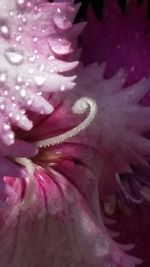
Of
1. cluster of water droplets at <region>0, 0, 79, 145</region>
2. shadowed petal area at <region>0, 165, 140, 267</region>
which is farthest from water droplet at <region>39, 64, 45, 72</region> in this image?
shadowed petal area at <region>0, 165, 140, 267</region>

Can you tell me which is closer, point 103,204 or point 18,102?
point 18,102

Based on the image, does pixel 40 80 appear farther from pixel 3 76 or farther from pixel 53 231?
pixel 53 231

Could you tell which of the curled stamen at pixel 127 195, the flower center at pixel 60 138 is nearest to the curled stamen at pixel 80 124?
the flower center at pixel 60 138

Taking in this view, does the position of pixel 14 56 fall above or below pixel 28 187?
above

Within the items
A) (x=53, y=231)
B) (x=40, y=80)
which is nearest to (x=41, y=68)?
(x=40, y=80)

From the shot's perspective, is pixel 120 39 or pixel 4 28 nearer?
pixel 4 28

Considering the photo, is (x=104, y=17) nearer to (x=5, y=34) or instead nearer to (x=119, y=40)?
(x=119, y=40)

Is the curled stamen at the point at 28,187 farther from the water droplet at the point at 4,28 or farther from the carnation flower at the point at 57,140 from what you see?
the water droplet at the point at 4,28

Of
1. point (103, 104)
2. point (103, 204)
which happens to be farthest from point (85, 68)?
point (103, 204)
